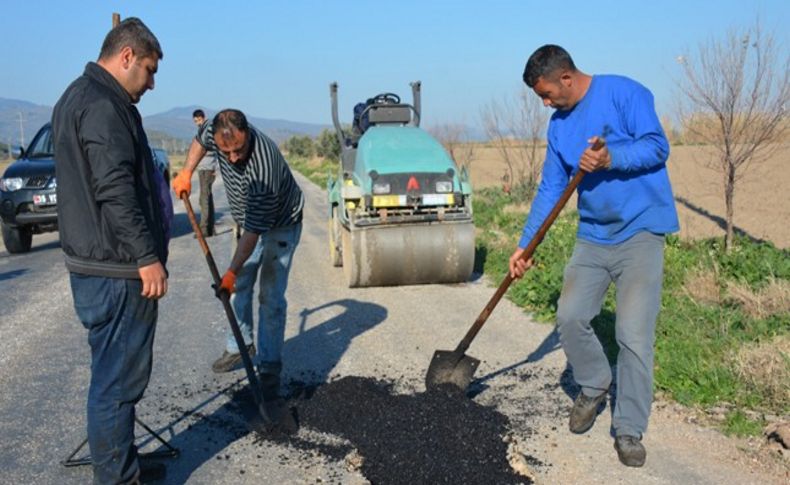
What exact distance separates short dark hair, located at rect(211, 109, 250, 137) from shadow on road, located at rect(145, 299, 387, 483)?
1.75m

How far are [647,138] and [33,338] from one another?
5.41 m

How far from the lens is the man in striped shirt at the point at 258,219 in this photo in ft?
15.8

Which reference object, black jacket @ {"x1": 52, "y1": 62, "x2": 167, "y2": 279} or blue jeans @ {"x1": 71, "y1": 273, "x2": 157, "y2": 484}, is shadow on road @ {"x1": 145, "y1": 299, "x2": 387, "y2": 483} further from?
black jacket @ {"x1": 52, "y1": 62, "x2": 167, "y2": 279}

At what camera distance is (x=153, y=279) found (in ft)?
11.2

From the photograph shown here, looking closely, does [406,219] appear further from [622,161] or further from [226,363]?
[622,161]

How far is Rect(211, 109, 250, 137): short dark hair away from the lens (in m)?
4.71

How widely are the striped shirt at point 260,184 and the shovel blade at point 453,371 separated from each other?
54.8 inches

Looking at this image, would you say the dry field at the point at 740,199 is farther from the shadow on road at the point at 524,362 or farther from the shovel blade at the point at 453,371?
the shovel blade at the point at 453,371

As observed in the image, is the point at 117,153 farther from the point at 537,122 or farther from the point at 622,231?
the point at 537,122

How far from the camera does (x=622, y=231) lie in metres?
4.25

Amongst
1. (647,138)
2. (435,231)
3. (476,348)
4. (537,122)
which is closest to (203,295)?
(435,231)

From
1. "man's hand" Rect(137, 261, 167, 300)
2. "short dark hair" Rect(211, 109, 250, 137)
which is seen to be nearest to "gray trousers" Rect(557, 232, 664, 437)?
"short dark hair" Rect(211, 109, 250, 137)

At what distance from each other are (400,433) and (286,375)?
1554mm

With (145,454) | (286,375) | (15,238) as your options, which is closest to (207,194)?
(15,238)
